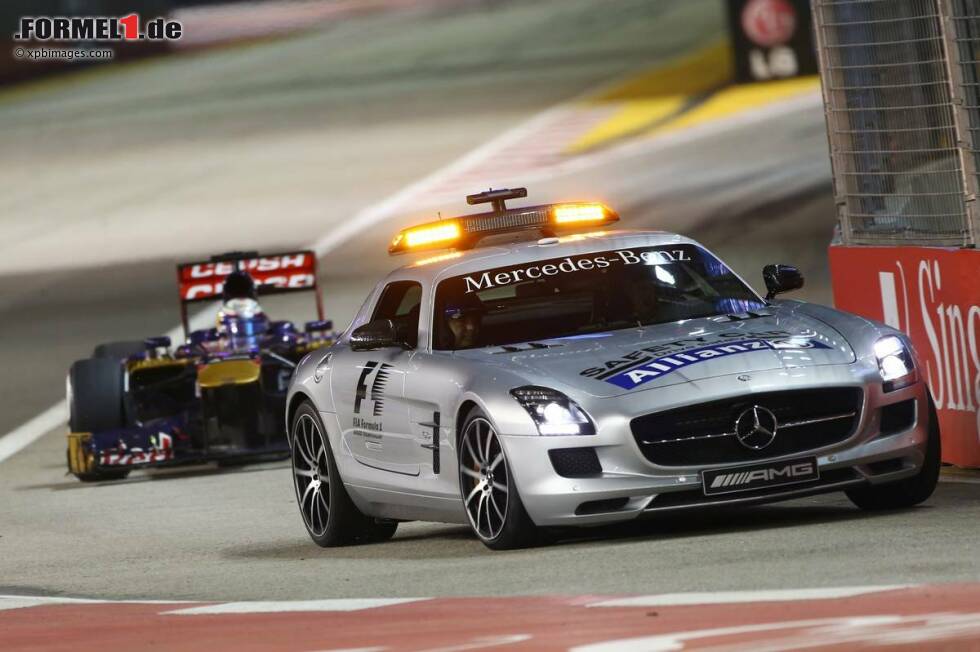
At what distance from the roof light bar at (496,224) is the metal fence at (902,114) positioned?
188 cm

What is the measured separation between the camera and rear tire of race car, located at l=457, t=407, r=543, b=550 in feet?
30.7

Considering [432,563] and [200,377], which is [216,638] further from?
[200,377]

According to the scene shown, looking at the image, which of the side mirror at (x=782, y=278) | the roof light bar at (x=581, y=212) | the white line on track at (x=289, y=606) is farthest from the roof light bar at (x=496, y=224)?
the white line on track at (x=289, y=606)

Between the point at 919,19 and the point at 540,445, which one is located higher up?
the point at 919,19

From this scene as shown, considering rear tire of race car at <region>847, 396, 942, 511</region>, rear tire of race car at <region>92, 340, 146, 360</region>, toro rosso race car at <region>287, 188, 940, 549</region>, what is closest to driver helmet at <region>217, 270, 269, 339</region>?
rear tire of race car at <region>92, 340, 146, 360</region>

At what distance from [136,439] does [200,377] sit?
643mm

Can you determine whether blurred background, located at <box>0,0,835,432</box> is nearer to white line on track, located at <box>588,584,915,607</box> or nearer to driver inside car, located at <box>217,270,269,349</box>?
driver inside car, located at <box>217,270,269,349</box>

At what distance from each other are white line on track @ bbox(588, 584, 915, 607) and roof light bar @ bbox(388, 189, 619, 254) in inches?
155

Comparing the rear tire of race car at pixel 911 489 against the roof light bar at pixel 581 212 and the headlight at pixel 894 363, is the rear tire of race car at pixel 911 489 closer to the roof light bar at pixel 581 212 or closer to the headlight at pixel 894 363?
the headlight at pixel 894 363

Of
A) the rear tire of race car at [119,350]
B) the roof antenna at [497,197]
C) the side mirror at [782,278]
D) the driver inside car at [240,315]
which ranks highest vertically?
the roof antenna at [497,197]

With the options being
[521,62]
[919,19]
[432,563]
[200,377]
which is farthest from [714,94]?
[432,563]

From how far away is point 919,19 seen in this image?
40.5 feet

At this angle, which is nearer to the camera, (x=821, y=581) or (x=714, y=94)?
(x=821, y=581)

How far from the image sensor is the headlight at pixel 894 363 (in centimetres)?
945
